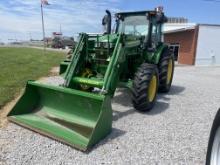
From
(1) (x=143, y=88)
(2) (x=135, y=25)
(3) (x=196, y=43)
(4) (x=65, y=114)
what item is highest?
(2) (x=135, y=25)

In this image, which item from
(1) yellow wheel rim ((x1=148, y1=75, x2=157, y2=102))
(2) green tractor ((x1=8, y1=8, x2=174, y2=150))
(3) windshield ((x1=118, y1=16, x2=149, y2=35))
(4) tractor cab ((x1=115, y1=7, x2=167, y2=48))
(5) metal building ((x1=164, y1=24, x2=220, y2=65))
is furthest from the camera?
(5) metal building ((x1=164, y1=24, x2=220, y2=65))

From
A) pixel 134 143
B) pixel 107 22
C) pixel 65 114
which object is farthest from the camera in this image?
pixel 107 22

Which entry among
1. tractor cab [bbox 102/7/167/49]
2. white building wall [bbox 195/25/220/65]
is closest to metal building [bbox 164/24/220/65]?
white building wall [bbox 195/25/220/65]

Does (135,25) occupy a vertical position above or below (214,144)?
above

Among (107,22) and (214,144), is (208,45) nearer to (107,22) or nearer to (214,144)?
(107,22)

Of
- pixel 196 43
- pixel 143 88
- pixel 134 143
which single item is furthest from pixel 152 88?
pixel 196 43

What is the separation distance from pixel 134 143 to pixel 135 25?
13.4 feet

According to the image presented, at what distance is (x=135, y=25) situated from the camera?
7746 mm

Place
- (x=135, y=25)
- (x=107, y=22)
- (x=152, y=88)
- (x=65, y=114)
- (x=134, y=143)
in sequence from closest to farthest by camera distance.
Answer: (x=134, y=143) < (x=65, y=114) < (x=152, y=88) < (x=135, y=25) < (x=107, y=22)

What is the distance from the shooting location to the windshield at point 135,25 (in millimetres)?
7617

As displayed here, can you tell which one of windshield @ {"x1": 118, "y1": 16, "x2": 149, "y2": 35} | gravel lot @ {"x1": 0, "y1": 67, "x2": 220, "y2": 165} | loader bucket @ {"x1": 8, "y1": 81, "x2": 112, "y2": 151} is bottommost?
gravel lot @ {"x1": 0, "y1": 67, "x2": 220, "y2": 165}

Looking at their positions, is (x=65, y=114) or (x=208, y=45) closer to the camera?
(x=65, y=114)

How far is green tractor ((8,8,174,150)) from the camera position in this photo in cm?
462

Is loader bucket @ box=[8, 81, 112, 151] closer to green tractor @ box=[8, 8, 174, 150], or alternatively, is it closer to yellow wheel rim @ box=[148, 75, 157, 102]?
green tractor @ box=[8, 8, 174, 150]
